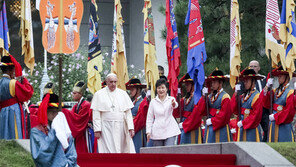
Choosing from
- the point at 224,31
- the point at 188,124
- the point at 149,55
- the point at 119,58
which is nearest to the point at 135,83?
the point at 149,55

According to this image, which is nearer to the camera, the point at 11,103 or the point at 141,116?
the point at 11,103

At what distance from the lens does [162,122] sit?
11820 millimetres

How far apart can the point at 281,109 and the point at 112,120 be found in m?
3.01

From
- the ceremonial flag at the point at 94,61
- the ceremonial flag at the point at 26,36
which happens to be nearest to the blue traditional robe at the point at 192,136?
the ceremonial flag at the point at 94,61

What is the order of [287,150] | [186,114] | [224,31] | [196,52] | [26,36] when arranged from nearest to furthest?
[287,150]
[186,114]
[196,52]
[26,36]
[224,31]

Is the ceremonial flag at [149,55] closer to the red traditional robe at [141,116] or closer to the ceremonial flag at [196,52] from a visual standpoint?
the red traditional robe at [141,116]

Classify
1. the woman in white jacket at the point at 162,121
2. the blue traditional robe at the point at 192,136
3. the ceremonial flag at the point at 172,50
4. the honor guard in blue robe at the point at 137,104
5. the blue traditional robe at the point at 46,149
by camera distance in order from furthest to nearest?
the honor guard in blue robe at the point at 137,104 < the ceremonial flag at the point at 172,50 < the blue traditional robe at the point at 192,136 < the woman in white jacket at the point at 162,121 < the blue traditional robe at the point at 46,149

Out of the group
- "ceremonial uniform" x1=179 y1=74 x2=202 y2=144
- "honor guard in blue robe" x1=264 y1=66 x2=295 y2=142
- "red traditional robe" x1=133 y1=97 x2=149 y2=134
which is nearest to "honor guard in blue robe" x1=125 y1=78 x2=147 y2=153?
"red traditional robe" x1=133 y1=97 x2=149 y2=134

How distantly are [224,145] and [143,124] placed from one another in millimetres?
4464

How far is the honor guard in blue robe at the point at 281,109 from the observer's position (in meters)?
12.1

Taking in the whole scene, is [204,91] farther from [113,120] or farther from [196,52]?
[113,120]

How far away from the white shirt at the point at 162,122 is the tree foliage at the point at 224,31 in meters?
4.80

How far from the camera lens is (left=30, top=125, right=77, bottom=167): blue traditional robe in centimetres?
723

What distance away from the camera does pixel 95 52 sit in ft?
49.6
